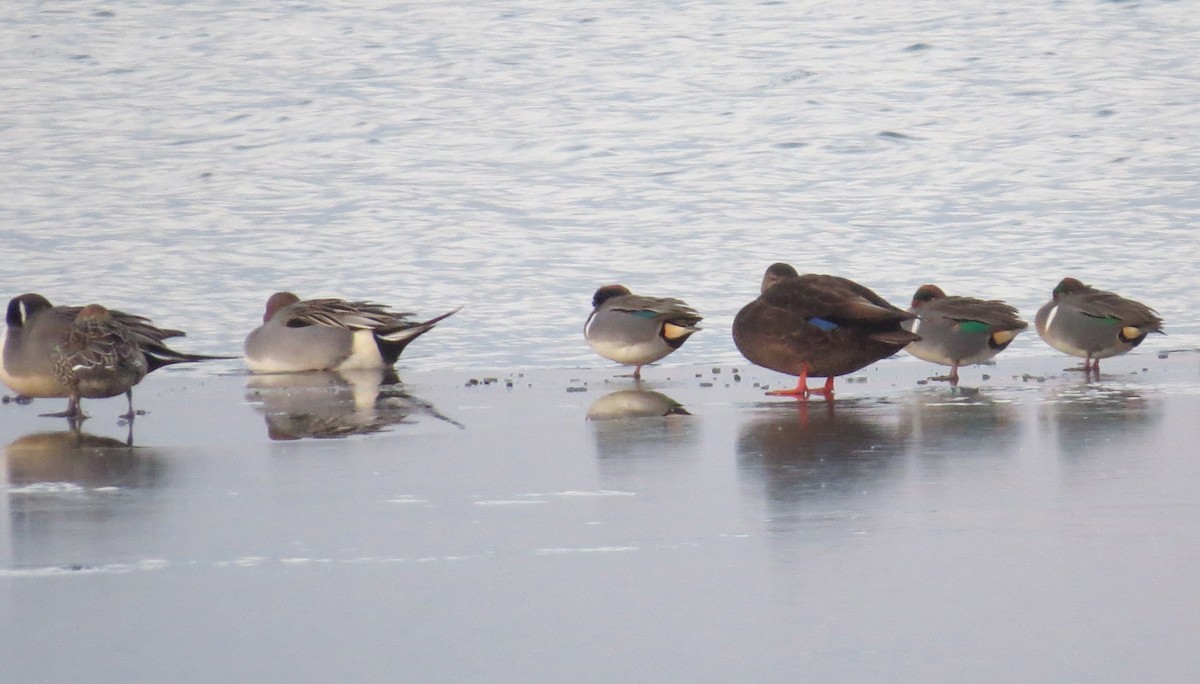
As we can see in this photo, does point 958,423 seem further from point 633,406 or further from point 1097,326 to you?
point 1097,326

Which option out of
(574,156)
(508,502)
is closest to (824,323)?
(508,502)

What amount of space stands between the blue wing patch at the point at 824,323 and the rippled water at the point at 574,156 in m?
3.46

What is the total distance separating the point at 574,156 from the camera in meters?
32.9

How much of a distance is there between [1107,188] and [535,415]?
17731 millimetres

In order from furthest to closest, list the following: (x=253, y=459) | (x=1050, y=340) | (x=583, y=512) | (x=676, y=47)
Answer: (x=676, y=47)
(x=1050, y=340)
(x=253, y=459)
(x=583, y=512)

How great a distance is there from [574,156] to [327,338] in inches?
769

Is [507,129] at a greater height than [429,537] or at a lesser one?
greater

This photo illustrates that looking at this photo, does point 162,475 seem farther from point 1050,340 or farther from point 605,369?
point 1050,340

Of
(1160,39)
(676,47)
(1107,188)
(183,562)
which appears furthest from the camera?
(676,47)

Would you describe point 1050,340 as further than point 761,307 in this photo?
Yes

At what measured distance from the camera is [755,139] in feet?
114

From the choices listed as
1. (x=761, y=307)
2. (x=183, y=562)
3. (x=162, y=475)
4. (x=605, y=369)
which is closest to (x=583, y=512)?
(x=183, y=562)

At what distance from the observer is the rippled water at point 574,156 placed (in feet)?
62.0

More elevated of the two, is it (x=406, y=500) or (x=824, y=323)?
(x=824, y=323)
